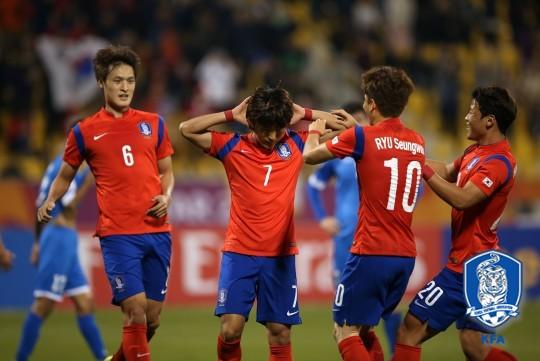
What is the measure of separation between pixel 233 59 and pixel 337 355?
28.7ft

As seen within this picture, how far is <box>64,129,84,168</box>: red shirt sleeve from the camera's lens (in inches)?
294

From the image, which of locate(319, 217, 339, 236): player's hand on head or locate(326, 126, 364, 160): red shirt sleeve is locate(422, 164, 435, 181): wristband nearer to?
locate(326, 126, 364, 160): red shirt sleeve

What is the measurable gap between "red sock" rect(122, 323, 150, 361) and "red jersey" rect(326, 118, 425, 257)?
174 centimetres

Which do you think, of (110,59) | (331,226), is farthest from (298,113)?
Answer: (331,226)

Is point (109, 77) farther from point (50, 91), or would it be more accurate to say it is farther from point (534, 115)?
point (534, 115)

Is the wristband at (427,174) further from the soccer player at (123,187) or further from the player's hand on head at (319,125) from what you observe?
the soccer player at (123,187)

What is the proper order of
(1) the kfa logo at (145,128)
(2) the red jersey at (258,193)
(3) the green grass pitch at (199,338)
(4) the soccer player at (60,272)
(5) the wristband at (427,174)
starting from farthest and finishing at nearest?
(3) the green grass pitch at (199,338) < (4) the soccer player at (60,272) < (1) the kfa logo at (145,128) < (2) the red jersey at (258,193) < (5) the wristband at (427,174)

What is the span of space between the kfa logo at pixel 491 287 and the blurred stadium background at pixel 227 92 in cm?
300

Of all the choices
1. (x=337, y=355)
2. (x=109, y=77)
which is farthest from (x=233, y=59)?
(x=109, y=77)

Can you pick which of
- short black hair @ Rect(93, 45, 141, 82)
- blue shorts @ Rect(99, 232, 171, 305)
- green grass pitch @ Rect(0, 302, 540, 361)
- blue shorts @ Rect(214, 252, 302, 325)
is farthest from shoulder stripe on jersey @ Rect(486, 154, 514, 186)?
green grass pitch @ Rect(0, 302, 540, 361)

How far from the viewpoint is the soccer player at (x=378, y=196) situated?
6.80 meters

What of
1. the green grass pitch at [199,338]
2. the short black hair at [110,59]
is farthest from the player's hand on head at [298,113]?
the green grass pitch at [199,338]

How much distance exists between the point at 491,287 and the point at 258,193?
1.81 metres

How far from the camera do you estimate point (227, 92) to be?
1730 centimetres
